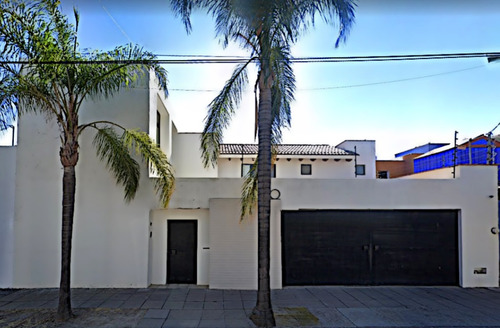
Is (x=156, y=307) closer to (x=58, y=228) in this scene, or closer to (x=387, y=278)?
(x=58, y=228)

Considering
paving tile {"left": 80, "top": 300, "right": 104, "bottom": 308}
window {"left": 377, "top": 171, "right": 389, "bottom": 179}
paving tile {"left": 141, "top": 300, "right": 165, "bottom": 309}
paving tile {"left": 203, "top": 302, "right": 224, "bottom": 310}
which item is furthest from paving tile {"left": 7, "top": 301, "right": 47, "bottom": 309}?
window {"left": 377, "top": 171, "right": 389, "bottom": 179}

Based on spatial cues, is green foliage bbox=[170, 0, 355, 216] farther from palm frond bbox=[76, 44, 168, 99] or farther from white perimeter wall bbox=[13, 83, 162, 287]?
white perimeter wall bbox=[13, 83, 162, 287]

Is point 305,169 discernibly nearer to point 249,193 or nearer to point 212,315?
point 249,193

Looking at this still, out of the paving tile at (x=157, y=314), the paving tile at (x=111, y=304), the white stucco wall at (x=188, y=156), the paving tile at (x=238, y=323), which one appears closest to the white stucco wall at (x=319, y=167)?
the white stucco wall at (x=188, y=156)

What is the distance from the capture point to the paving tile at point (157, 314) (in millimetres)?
7871

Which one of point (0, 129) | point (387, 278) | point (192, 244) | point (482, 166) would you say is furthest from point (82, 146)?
point (482, 166)

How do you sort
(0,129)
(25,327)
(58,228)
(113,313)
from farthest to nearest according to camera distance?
(58,228) → (0,129) → (113,313) → (25,327)

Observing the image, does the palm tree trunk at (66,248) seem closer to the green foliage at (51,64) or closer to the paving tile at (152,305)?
the green foliage at (51,64)

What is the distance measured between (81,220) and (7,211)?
78.2 inches

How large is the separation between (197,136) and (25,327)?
12.1 m

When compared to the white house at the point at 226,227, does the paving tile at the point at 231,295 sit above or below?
below

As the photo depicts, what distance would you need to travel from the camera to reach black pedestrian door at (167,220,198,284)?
10992 mm

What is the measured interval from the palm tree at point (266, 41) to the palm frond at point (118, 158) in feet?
11.4

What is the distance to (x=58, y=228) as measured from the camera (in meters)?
10.3
